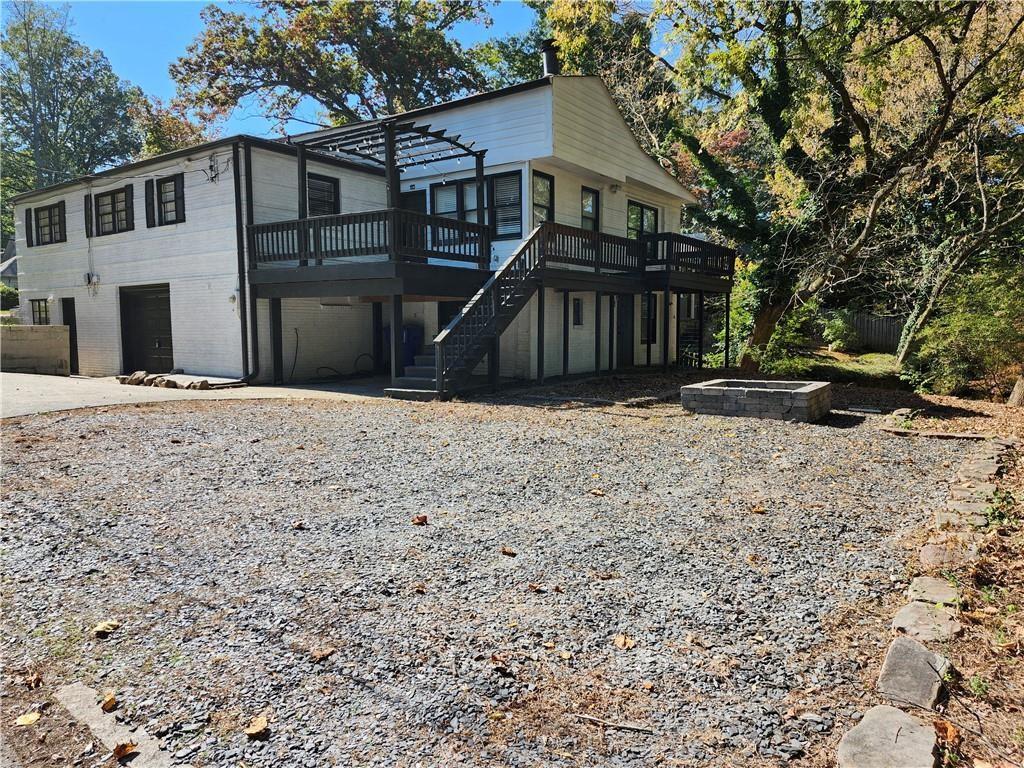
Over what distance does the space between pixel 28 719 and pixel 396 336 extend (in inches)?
404

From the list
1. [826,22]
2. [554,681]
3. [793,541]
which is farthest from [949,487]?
[826,22]

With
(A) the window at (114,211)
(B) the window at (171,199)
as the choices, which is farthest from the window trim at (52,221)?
(B) the window at (171,199)

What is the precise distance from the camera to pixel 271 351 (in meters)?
15.0

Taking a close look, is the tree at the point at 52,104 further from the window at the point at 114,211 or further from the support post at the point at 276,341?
the support post at the point at 276,341

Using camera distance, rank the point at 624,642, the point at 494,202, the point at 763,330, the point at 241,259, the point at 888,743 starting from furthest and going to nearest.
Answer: the point at 763,330 < the point at 494,202 < the point at 241,259 < the point at 624,642 < the point at 888,743

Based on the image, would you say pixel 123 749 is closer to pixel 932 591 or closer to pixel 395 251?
pixel 932 591

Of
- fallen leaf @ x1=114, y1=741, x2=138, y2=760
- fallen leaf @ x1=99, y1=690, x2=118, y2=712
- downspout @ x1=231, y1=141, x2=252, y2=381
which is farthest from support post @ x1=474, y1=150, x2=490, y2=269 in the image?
fallen leaf @ x1=114, y1=741, x2=138, y2=760

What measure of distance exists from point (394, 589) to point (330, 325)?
13561mm

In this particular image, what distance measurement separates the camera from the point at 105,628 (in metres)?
3.21

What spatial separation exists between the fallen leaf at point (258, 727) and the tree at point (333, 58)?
101 feet

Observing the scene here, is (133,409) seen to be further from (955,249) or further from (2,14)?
(2,14)

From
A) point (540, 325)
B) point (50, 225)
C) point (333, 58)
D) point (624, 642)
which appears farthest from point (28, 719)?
point (333, 58)

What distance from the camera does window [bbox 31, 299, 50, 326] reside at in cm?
2055

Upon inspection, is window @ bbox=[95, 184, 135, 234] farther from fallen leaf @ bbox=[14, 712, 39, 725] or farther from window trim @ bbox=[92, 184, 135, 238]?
fallen leaf @ bbox=[14, 712, 39, 725]
